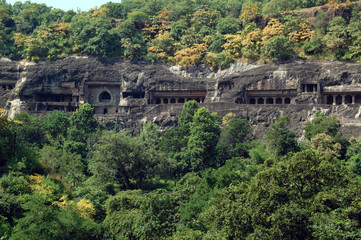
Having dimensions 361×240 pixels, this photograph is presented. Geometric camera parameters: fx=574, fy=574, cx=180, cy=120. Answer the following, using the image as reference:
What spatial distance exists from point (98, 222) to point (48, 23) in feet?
120

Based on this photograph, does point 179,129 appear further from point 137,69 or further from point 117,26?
point 117,26

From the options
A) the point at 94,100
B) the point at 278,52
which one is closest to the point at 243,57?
the point at 278,52

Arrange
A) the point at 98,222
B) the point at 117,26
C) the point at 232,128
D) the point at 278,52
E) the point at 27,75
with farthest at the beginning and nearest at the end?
the point at 117,26, the point at 27,75, the point at 278,52, the point at 232,128, the point at 98,222

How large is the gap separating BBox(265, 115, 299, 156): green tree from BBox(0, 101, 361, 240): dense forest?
0.07 meters

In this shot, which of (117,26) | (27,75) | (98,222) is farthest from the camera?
(117,26)

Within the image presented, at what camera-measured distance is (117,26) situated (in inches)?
2392

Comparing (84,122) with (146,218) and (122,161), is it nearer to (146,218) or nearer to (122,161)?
(122,161)

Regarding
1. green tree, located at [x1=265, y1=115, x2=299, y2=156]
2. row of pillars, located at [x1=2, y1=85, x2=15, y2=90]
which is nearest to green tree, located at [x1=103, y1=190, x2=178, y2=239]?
green tree, located at [x1=265, y1=115, x2=299, y2=156]

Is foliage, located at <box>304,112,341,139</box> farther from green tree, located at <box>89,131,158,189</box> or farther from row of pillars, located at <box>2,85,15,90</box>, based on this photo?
row of pillars, located at <box>2,85,15,90</box>

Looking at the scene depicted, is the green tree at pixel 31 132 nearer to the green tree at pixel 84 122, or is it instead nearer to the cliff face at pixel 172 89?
the green tree at pixel 84 122

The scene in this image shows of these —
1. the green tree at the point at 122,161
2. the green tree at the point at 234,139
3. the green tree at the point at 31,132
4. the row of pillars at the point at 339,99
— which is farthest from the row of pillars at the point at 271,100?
the green tree at the point at 31,132

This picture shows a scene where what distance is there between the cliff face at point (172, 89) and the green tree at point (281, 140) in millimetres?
3125

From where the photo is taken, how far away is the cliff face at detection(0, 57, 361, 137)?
47.0 m

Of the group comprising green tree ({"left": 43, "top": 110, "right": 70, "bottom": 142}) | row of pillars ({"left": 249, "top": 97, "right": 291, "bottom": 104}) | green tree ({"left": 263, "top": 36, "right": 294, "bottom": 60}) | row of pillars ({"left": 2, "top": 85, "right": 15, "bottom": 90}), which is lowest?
green tree ({"left": 43, "top": 110, "right": 70, "bottom": 142})
